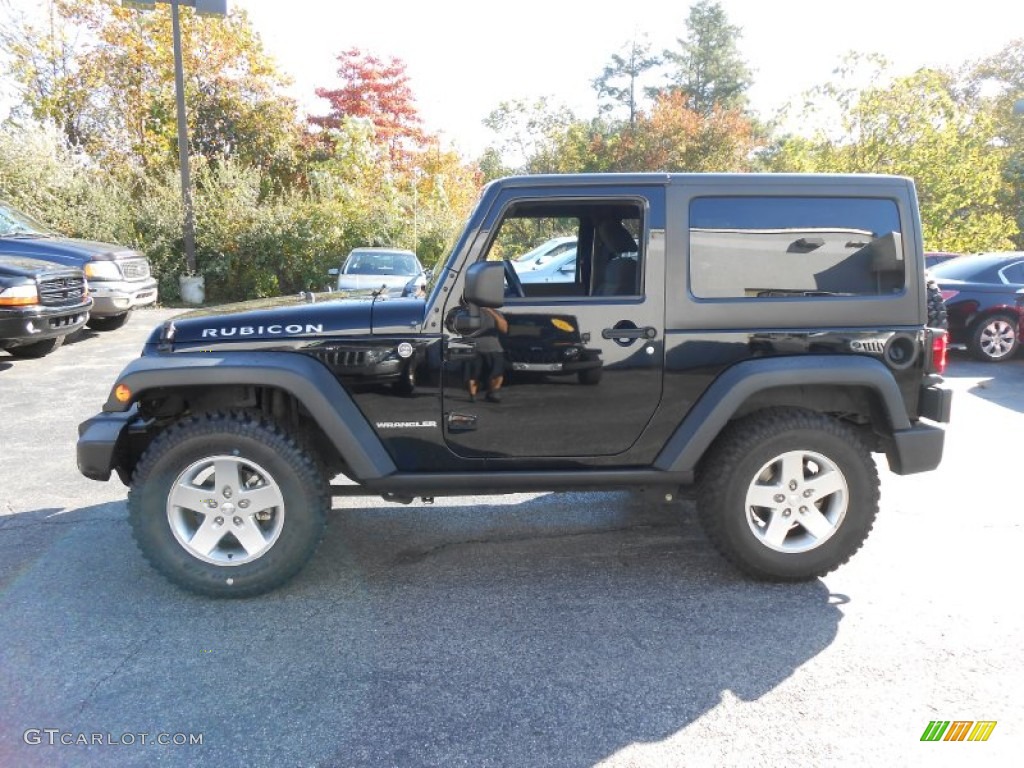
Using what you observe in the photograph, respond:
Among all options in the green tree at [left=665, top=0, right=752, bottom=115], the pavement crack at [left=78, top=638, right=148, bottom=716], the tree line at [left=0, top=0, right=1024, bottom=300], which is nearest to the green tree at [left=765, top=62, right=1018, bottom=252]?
the tree line at [left=0, top=0, right=1024, bottom=300]

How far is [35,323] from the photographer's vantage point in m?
8.25

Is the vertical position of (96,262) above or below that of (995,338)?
above

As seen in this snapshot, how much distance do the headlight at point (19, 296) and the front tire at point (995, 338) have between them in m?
11.9

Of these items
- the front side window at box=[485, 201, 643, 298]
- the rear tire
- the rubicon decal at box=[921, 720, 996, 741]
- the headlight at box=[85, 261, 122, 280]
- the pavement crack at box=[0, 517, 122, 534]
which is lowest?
the rubicon decal at box=[921, 720, 996, 741]

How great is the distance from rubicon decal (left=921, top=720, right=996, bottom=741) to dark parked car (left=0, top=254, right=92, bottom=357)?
9.18 meters

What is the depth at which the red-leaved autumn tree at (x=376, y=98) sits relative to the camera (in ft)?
103

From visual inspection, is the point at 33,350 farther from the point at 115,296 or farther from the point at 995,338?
the point at 995,338

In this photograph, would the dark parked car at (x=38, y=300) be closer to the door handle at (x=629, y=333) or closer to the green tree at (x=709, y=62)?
the door handle at (x=629, y=333)

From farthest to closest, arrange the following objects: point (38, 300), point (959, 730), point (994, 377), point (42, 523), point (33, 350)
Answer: point (33, 350), point (994, 377), point (38, 300), point (42, 523), point (959, 730)

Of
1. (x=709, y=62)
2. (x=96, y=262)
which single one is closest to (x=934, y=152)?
(x=96, y=262)

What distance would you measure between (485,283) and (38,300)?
746cm

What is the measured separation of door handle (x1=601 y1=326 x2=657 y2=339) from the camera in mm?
3295

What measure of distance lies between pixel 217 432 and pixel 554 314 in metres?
1.63

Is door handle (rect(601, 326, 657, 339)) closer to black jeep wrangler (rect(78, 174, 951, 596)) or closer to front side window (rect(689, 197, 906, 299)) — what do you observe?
black jeep wrangler (rect(78, 174, 951, 596))
